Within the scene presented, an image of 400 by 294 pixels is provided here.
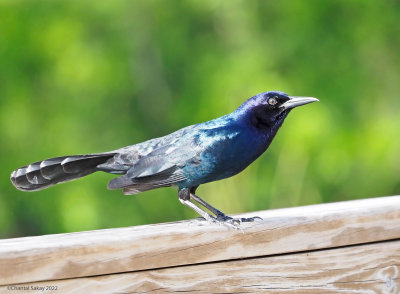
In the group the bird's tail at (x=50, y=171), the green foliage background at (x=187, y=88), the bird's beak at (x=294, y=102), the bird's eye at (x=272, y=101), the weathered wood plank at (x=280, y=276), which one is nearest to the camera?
the weathered wood plank at (x=280, y=276)

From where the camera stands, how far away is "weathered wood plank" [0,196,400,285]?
227cm

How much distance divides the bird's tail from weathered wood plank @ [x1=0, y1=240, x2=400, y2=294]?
875 mm

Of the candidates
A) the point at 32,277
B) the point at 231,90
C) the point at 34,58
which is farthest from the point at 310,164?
the point at 32,277

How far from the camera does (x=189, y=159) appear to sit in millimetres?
3168

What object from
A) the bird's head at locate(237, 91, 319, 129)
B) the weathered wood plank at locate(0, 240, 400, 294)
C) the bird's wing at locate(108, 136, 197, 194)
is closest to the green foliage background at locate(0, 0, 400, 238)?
the bird's head at locate(237, 91, 319, 129)

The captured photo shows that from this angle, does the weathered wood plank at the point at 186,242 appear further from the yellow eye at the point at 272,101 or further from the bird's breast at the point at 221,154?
the yellow eye at the point at 272,101

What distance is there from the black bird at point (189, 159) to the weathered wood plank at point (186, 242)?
0.37 m

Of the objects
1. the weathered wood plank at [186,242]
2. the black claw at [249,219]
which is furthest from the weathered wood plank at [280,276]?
the black claw at [249,219]

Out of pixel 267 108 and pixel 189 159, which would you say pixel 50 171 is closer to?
pixel 189 159

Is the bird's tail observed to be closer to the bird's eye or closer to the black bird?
the black bird

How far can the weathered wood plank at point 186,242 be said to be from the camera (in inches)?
89.3

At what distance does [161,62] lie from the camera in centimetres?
856

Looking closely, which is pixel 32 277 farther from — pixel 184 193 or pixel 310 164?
pixel 310 164

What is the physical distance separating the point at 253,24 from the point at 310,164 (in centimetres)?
191
